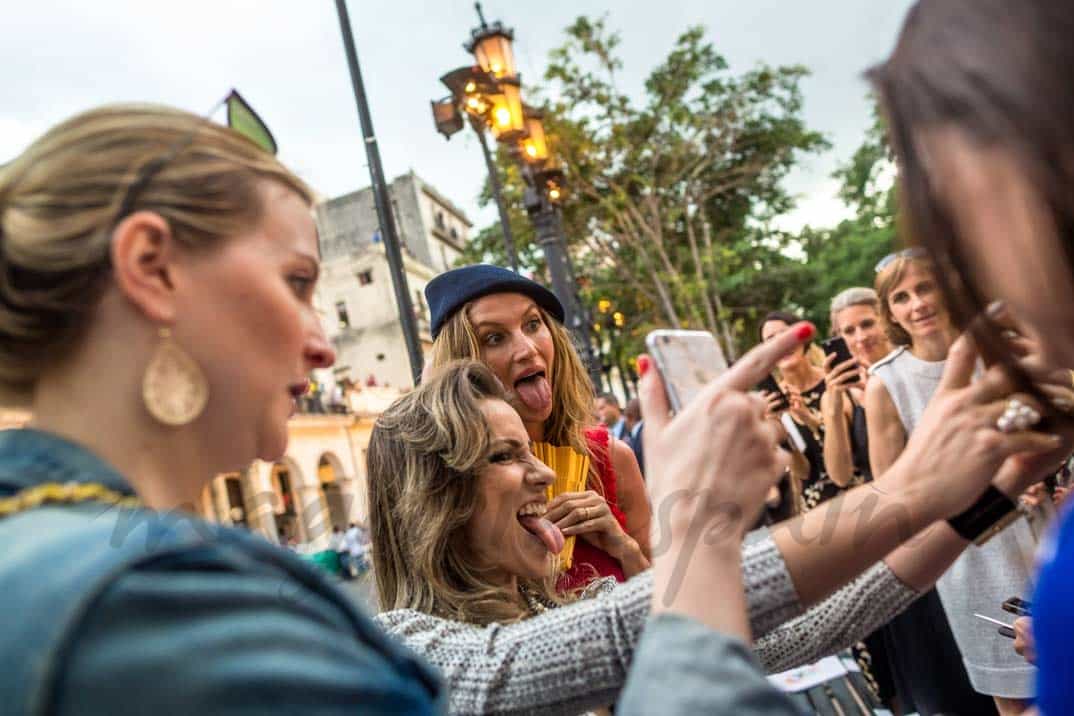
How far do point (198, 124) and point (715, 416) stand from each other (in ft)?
2.79

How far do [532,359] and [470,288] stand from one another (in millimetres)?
351

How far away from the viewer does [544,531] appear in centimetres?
228

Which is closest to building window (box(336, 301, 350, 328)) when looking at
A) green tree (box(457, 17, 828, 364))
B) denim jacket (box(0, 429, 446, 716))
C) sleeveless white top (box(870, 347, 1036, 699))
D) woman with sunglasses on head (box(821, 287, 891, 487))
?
green tree (box(457, 17, 828, 364))

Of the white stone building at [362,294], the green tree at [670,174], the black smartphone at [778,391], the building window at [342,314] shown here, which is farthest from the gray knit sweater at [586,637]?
the building window at [342,314]

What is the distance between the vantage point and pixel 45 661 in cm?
73

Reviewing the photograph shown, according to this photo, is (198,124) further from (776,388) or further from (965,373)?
(776,388)

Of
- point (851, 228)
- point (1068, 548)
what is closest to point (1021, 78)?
point (1068, 548)

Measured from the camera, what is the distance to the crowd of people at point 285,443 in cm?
80

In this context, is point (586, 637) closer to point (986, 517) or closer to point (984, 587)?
point (986, 517)

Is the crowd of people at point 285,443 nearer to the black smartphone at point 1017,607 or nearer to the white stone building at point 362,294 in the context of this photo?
the black smartphone at point 1017,607

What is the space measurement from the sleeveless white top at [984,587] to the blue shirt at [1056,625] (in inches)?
92.3

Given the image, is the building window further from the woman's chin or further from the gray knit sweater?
the gray knit sweater

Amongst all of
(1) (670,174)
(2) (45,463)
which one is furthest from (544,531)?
(1) (670,174)

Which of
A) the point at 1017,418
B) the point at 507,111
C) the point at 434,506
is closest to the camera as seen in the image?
the point at 1017,418
